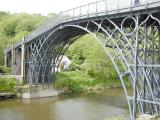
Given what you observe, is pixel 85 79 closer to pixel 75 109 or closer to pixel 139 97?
pixel 75 109

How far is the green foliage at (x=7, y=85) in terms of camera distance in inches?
1693

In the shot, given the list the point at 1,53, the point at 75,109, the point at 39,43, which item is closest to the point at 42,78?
the point at 39,43

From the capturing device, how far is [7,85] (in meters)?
43.4

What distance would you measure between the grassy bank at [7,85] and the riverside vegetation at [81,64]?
0.34 m

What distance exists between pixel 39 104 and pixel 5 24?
45433 millimetres

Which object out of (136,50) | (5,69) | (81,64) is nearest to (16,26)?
(81,64)

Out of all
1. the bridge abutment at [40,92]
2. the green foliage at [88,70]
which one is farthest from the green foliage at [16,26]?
the bridge abutment at [40,92]

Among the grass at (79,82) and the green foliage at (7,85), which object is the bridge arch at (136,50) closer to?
the green foliage at (7,85)

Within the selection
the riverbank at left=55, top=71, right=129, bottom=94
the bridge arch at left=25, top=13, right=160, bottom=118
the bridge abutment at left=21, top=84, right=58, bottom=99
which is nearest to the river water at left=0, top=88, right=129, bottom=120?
the bridge abutment at left=21, top=84, right=58, bottom=99

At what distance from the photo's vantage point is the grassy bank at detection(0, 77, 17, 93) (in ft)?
141

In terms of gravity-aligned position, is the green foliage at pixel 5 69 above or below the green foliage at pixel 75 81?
above

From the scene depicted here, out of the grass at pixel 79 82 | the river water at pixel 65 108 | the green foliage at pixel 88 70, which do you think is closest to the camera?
the river water at pixel 65 108

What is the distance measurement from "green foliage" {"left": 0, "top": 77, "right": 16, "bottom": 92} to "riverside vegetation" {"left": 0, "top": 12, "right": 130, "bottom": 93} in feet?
1.12

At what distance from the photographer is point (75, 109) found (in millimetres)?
35406
